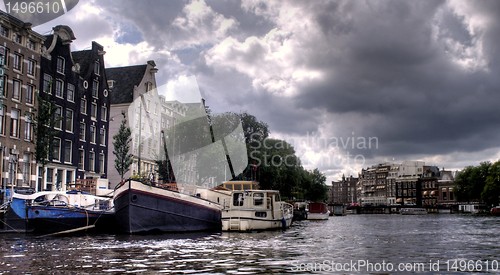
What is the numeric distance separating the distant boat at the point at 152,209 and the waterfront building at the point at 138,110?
37.0 m

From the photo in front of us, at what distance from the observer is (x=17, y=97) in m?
52.3

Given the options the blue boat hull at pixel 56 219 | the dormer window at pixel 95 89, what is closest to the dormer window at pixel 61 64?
the dormer window at pixel 95 89

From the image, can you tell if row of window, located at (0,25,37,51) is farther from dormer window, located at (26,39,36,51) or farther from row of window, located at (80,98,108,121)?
row of window, located at (80,98,108,121)

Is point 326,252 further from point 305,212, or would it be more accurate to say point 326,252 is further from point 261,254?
point 305,212

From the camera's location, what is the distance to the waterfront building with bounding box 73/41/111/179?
63812mm

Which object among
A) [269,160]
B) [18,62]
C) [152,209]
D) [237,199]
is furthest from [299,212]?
[152,209]

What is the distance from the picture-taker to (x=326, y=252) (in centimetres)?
2548

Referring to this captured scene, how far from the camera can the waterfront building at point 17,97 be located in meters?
50.2

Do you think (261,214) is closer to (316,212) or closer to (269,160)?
(269,160)

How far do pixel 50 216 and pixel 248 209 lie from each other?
13.9m

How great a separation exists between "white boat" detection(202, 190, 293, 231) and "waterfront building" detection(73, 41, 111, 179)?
80.6 feet

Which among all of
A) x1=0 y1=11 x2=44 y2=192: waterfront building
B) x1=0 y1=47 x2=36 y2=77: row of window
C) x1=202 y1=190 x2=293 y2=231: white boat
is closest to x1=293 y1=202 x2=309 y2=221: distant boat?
x1=202 y1=190 x2=293 y2=231: white boat

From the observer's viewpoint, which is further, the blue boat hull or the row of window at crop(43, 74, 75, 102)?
the row of window at crop(43, 74, 75, 102)

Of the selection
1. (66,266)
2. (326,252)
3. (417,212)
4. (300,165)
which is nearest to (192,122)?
(300,165)
